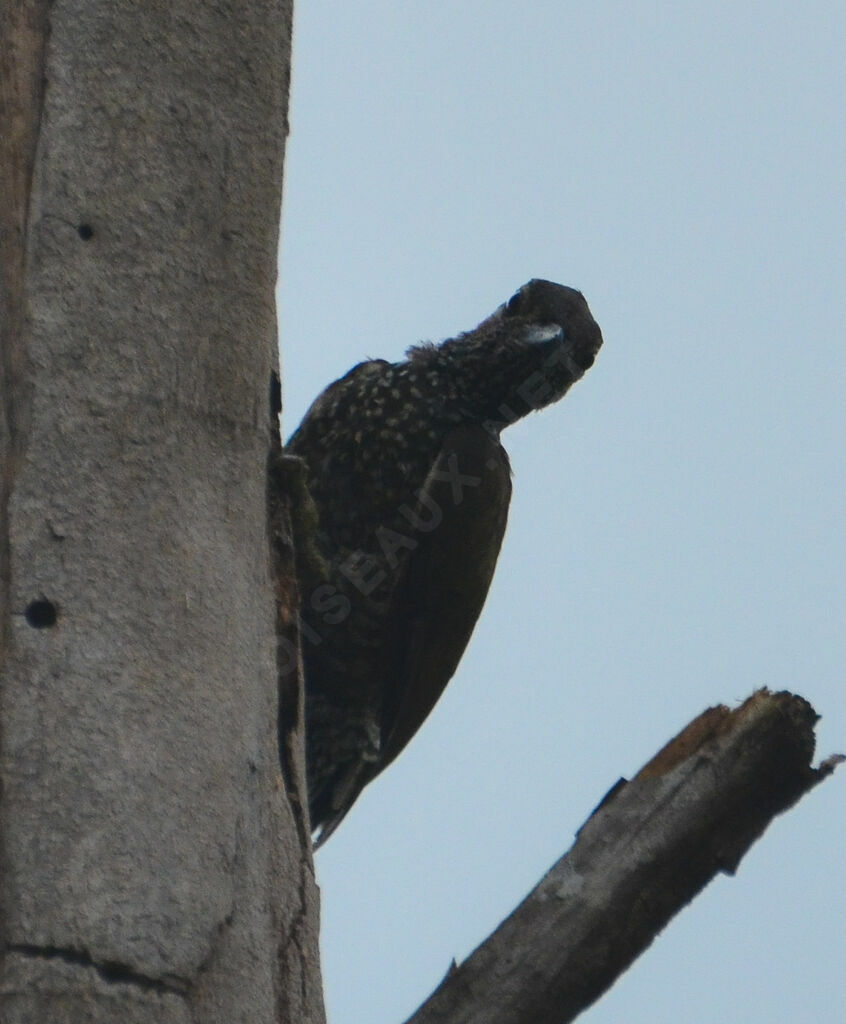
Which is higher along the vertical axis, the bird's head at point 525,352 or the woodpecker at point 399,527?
the bird's head at point 525,352

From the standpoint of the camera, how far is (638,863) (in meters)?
2.89

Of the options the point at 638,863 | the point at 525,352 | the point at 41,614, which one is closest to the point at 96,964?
the point at 41,614

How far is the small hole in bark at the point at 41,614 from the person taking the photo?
7.62 feet

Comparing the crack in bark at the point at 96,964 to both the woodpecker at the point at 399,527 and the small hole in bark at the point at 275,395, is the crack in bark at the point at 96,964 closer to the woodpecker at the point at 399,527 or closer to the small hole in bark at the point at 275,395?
the small hole in bark at the point at 275,395

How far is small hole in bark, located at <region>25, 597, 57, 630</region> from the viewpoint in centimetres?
232

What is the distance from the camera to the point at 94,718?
2.25 metres

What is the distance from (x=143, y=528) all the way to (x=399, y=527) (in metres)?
2.14

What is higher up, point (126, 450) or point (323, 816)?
point (126, 450)

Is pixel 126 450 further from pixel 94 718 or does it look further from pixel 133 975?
pixel 133 975

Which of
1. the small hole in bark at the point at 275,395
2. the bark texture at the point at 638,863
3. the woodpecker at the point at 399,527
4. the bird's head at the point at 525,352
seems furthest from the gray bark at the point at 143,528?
the bird's head at the point at 525,352

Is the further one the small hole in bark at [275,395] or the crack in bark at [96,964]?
the small hole in bark at [275,395]

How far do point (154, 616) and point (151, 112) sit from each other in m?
0.93

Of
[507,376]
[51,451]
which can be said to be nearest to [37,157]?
[51,451]

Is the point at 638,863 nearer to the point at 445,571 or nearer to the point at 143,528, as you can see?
the point at 143,528
